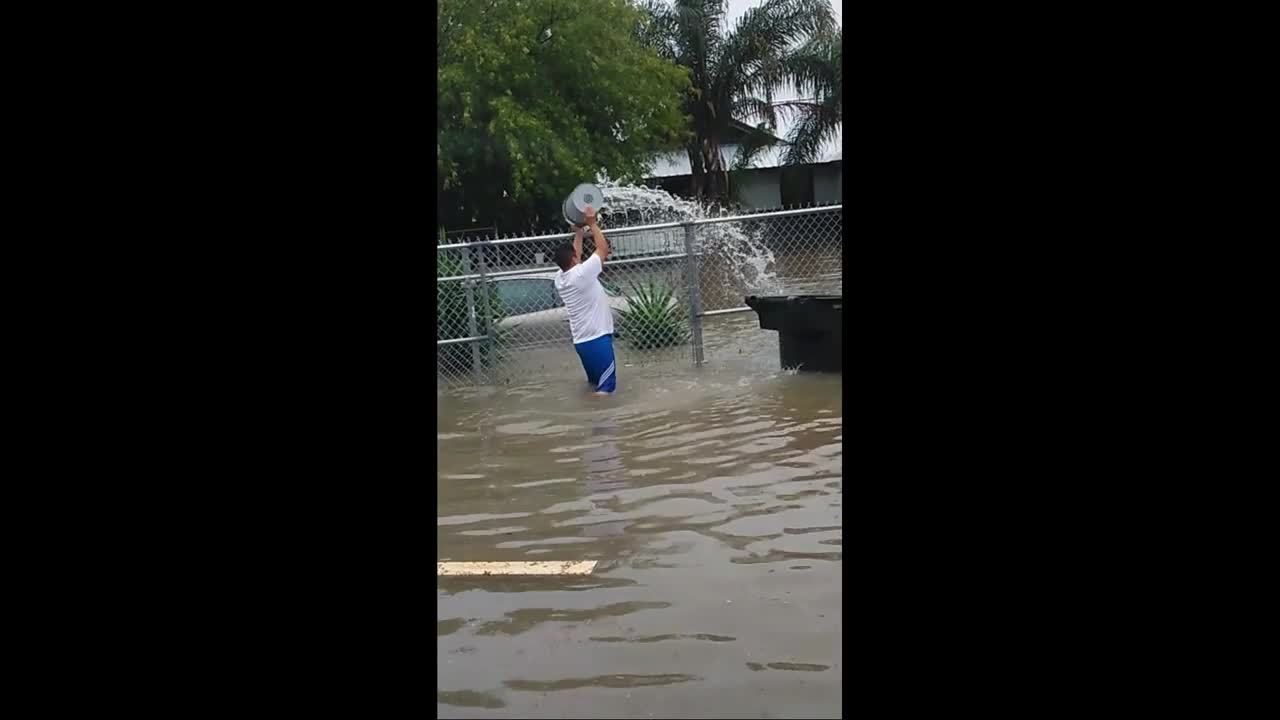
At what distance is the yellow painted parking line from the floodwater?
8 cm

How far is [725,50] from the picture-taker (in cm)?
3178

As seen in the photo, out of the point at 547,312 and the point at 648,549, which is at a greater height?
the point at 547,312

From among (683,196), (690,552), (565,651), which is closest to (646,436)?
(690,552)

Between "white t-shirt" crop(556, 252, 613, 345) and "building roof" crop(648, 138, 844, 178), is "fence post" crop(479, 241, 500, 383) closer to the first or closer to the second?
"white t-shirt" crop(556, 252, 613, 345)

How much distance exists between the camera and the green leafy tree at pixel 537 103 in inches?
947

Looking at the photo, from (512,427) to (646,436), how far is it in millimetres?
1281

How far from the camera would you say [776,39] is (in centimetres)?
3164

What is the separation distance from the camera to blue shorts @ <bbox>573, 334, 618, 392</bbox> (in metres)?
10.3

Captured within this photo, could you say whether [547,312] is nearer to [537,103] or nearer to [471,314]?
[471,314]

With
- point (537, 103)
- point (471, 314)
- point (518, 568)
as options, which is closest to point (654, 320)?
point (471, 314)

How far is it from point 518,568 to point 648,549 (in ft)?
2.26

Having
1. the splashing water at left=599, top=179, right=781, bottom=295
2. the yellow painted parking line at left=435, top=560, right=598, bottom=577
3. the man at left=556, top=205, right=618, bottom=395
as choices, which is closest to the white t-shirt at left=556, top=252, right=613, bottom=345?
the man at left=556, top=205, right=618, bottom=395
